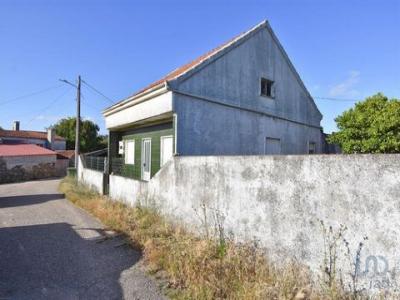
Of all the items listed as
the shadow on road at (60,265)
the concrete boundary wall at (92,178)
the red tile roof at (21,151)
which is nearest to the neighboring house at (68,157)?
the red tile roof at (21,151)

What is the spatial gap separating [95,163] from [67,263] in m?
9.59

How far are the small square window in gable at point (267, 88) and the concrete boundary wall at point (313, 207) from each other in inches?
271

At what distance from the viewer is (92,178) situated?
13.6 metres

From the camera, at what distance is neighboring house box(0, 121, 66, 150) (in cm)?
3741

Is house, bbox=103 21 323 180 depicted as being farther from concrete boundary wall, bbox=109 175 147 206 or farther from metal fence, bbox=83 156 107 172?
concrete boundary wall, bbox=109 175 147 206

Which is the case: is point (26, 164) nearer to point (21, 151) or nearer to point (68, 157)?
point (21, 151)

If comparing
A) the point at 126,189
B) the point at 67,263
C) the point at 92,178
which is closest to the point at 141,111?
the point at 126,189

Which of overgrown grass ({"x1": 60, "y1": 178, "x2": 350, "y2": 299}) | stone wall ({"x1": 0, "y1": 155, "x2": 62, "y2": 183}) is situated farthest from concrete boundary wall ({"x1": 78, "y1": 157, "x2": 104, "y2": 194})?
stone wall ({"x1": 0, "y1": 155, "x2": 62, "y2": 183})

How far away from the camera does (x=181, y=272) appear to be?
4207 mm

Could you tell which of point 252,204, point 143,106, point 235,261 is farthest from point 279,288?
point 143,106

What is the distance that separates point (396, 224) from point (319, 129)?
1306cm

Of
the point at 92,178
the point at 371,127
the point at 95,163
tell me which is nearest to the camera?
the point at 371,127

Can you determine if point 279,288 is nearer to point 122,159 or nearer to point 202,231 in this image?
point 202,231

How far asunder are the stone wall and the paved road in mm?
20550
